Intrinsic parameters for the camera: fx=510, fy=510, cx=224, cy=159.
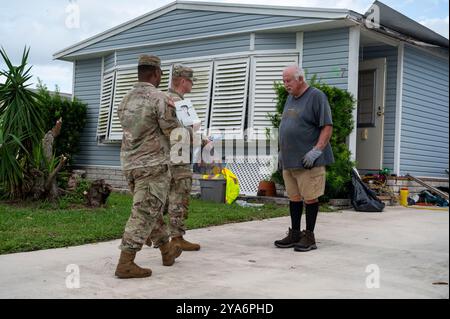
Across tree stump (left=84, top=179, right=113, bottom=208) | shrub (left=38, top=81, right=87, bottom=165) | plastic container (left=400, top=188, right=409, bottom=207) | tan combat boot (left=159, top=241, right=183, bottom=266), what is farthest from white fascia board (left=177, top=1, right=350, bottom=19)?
tan combat boot (left=159, top=241, right=183, bottom=266)

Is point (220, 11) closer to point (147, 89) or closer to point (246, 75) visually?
point (246, 75)

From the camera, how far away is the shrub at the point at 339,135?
25.4ft

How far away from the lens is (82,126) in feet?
40.8

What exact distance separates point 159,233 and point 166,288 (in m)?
0.66

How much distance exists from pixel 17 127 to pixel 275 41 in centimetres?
479

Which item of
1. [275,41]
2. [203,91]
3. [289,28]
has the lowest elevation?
[203,91]

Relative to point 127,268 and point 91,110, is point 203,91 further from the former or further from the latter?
point 127,268

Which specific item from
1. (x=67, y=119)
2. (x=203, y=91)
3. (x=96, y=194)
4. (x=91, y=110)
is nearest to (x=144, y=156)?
(x=96, y=194)

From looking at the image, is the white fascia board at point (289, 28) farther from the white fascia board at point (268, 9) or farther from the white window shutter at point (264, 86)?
the white window shutter at point (264, 86)

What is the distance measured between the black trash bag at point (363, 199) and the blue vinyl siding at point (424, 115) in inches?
81.0

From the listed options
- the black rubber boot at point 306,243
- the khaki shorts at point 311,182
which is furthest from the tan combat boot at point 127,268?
the khaki shorts at point 311,182

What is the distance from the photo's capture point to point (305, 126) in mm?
4539
